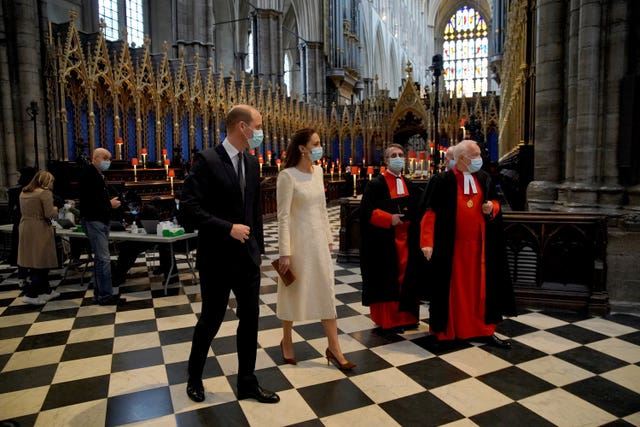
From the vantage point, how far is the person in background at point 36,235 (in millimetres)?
5281

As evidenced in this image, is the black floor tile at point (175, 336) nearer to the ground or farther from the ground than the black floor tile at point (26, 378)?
farther from the ground

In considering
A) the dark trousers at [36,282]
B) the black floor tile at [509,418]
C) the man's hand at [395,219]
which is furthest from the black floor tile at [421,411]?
the dark trousers at [36,282]

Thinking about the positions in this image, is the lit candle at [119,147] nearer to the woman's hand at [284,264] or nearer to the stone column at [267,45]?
the stone column at [267,45]

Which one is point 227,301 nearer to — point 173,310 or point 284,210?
point 284,210

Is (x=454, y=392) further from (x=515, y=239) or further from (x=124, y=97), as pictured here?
(x=124, y=97)

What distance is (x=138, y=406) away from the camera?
117 inches

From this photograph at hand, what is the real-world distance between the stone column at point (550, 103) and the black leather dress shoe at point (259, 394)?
14.2ft

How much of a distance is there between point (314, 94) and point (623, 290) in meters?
22.9

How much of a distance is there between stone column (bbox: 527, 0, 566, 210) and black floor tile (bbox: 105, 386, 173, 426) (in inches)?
190

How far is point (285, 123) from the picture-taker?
2077 cm

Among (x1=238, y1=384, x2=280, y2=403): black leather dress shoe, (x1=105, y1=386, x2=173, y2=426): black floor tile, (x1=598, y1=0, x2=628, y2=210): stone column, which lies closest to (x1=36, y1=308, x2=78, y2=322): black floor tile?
(x1=105, y1=386, x2=173, y2=426): black floor tile

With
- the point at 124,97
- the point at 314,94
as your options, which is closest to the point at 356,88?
the point at 314,94

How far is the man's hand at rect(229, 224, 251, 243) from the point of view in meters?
2.68

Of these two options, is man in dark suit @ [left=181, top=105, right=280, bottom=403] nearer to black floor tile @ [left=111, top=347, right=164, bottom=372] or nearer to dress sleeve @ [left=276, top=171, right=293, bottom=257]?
dress sleeve @ [left=276, top=171, right=293, bottom=257]
